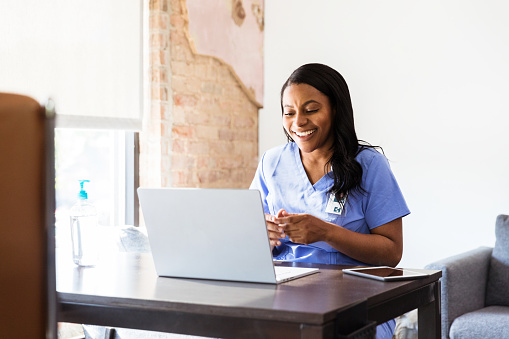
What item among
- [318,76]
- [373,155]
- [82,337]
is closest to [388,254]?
[373,155]

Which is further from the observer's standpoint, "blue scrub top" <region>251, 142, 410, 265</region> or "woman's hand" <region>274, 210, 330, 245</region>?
"blue scrub top" <region>251, 142, 410, 265</region>

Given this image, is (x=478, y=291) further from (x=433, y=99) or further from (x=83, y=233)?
(x=83, y=233)

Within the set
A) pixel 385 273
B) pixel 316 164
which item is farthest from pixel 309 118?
pixel 385 273

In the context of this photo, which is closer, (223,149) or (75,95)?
(75,95)

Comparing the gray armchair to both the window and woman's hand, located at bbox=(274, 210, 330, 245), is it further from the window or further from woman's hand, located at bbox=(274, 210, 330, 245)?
the window

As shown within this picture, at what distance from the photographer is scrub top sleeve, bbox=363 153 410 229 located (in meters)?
2.08

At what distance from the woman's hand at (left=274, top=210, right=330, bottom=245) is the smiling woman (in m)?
0.03

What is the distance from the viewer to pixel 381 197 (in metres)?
Result: 2.10

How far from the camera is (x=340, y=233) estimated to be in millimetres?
1938

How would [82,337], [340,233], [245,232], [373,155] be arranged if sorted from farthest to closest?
[82,337], [373,155], [340,233], [245,232]

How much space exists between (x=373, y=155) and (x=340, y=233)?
37 centimetres

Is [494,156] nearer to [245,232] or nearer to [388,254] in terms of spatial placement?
[388,254]

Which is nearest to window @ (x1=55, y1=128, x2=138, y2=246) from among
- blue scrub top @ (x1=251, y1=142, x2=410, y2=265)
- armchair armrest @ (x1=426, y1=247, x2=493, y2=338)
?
blue scrub top @ (x1=251, y1=142, x2=410, y2=265)

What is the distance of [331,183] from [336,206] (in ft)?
0.30
